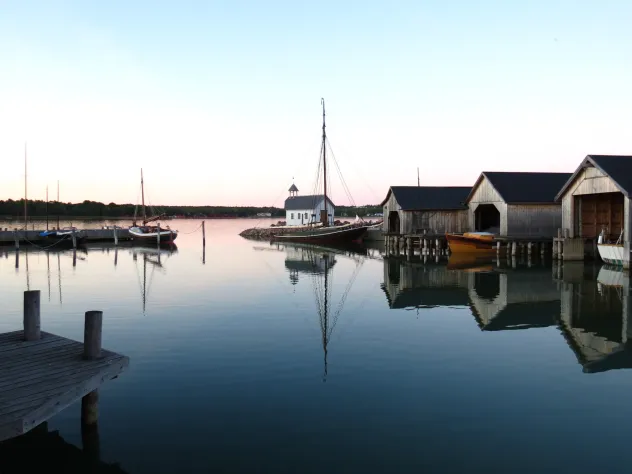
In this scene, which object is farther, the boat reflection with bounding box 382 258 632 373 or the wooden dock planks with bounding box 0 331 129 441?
the boat reflection with bounding box 382 258 632 373

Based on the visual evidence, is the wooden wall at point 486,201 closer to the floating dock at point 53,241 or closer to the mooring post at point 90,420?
the mooring post at point 90,420

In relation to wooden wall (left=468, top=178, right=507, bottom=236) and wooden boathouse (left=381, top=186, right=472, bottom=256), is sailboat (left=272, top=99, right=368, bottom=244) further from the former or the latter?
wooden wall (left=468, top=178, right=507, bottom=236)

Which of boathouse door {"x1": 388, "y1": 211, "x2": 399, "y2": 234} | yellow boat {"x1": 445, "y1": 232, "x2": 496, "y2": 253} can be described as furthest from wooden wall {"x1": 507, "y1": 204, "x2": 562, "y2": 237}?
boathouse door {"x1": 388, "y1": 211, "x2": 399, "y2": 234}

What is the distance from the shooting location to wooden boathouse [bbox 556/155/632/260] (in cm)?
3231

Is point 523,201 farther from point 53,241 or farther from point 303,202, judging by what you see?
point 303,202

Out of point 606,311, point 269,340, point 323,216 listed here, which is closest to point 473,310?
point 606,311

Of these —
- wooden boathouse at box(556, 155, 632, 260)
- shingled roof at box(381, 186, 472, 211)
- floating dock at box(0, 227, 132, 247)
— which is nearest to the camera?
wooden boathouse at box(556, 155, 632, 260)

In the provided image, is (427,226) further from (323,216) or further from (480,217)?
(323,216)

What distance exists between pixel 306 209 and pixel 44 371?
76.5 metres

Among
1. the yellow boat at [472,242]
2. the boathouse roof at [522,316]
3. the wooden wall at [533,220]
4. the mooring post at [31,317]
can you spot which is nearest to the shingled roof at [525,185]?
the wooden wall at [533,220]

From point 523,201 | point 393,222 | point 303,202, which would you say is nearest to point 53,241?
point 393,222

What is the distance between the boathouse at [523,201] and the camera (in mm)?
41500

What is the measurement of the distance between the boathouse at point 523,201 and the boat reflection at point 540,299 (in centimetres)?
725

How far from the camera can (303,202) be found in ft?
282
